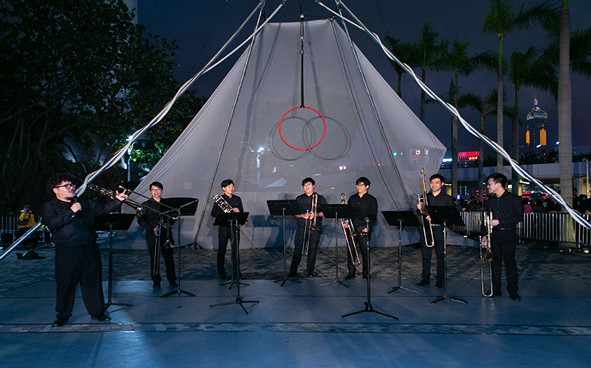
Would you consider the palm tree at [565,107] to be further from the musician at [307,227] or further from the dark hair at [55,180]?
the dark hair at [55,180]

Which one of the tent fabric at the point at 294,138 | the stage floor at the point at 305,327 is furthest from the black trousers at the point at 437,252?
the tent fabric at the point at 294,138

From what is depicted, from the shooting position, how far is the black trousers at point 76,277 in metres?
4.48

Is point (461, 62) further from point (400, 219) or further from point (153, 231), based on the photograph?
point (153, 231)

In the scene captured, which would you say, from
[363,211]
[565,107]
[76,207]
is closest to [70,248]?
[76,207]

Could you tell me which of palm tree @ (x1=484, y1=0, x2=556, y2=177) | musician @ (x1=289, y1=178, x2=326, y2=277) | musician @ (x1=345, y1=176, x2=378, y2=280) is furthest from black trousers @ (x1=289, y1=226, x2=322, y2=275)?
palm tree @ (x1=484, y1=0, x2=556, y2=177)

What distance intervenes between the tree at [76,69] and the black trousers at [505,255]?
382 inches

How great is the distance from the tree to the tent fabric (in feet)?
12.5

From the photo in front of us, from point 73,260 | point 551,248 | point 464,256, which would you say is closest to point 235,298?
point 73,260

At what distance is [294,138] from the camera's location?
980cm

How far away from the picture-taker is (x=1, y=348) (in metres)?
3.79

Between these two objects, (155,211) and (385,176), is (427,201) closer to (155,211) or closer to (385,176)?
(385,176)

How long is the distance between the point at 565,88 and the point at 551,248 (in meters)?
4.79

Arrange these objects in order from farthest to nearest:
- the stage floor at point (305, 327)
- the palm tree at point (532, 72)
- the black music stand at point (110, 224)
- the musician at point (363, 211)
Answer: the palm tree at point (532, 72)
the musician at point (363, 211)
the black music stand at point (110, 224)
the stage floor at point (305, 327)

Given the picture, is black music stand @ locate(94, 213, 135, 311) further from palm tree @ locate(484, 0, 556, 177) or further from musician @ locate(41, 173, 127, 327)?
palm tree @ locate(484, 0, 556, 177)
